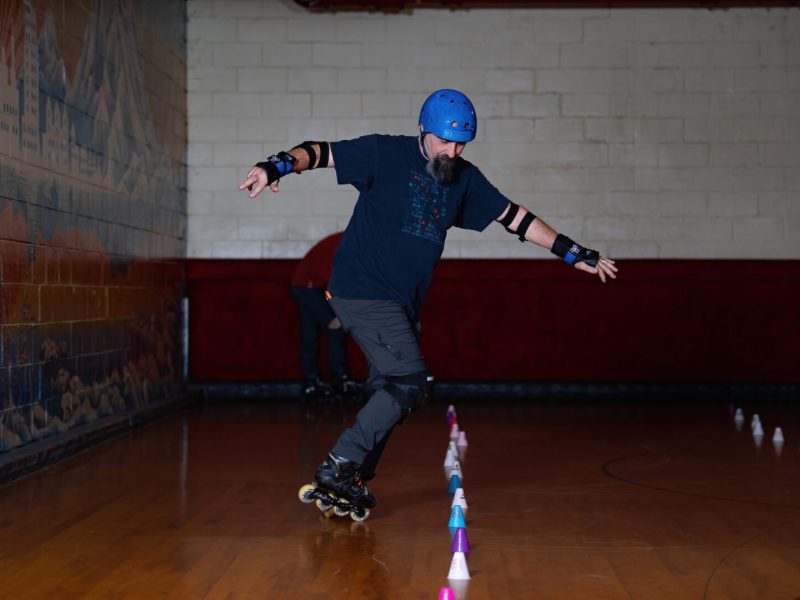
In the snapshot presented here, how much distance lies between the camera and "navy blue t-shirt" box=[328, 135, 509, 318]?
4855mm

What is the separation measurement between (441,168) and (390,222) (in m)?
0.33

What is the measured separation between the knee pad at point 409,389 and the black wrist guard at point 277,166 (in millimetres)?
992

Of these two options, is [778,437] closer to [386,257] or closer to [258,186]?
[386,257]

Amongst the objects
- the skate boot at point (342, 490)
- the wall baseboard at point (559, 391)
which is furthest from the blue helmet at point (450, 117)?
the wall baseboard at point (559, 391)

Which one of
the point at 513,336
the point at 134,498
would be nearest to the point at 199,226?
the point at 513,336

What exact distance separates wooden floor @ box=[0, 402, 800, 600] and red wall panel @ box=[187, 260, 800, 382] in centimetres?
276

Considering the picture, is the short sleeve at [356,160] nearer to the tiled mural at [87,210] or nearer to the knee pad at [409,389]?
the knee pad at [409,389]

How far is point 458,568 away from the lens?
368 cm

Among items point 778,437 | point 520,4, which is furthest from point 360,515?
point 520,4

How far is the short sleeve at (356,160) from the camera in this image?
483cm

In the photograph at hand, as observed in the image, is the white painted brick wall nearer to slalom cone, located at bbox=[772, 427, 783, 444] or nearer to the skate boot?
slalom cone, located at bbox=[772, 427, 783, 444]

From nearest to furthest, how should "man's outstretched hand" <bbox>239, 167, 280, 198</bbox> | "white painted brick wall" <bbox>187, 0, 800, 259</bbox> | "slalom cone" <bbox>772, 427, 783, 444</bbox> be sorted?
1. "man's outstretched hand" <bbox>239, 167, 280, 198</bbox>
2. "slalom cone" <bbox>772, 427, 783, 444</bbox>
3. "white painted brick wall" <bbox>187, 0, 800, 259</bbox>

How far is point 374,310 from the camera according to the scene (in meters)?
4.82

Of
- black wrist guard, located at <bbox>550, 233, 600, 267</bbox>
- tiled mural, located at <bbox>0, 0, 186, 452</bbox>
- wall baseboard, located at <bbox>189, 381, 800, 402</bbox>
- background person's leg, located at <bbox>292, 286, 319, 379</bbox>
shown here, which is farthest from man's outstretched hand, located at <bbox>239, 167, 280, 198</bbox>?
wall baseboard, located at <bbox>189, 381, 800, 402</bbox>
